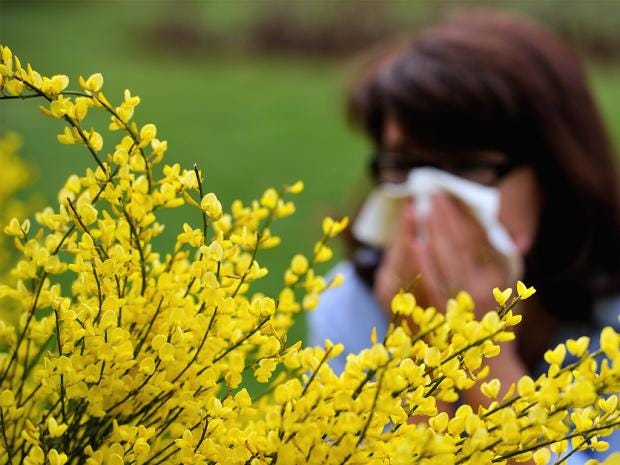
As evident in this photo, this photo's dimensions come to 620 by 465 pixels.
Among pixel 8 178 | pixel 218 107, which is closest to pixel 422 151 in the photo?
pixel 8 178

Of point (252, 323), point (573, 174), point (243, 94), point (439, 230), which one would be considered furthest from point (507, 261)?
point (243, 94)

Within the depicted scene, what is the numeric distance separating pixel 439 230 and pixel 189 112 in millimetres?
4443

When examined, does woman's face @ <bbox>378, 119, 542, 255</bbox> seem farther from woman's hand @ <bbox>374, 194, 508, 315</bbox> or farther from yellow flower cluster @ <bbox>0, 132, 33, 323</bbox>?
yellow flower cluster @ <bbox>0, 132, 33, 323</bbox>

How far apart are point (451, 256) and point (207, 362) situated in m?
0.73

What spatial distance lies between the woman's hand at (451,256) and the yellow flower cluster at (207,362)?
0.62 m

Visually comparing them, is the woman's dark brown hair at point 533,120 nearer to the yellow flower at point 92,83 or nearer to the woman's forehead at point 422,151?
the woman's forehead at point 422,151

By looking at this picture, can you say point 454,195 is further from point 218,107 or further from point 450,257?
point 218,107

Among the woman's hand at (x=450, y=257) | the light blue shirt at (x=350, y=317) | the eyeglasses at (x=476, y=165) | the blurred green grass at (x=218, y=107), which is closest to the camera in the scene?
the woman's hand at (x=450, y=257)

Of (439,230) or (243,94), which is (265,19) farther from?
(439,230)

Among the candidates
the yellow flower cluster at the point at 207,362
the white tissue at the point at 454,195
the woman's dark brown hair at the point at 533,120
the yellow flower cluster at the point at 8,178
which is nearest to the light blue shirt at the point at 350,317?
the white tissue at the point at 454,195

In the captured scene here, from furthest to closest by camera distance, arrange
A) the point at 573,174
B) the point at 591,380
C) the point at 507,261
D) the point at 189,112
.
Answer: the point at 189,112
the point at 573,174
the point at 507,261
the point at 591,380

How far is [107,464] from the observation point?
588 mm

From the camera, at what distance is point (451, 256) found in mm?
1270

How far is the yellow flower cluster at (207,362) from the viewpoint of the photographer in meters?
0.51
